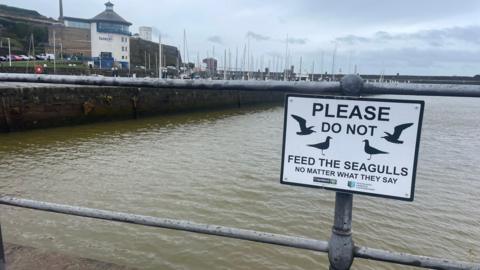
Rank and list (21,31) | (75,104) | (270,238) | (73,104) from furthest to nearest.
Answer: (21,31), (75,104), (73,104), (270,238)

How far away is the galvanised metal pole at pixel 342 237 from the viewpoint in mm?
1691

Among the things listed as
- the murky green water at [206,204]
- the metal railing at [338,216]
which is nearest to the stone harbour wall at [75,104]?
the murky green water at [206,204]

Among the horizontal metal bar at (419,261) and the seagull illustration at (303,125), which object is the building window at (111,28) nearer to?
the seagull illustration at (303,125)

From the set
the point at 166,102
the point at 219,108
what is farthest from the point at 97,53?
the point at 166,102

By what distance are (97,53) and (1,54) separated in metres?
15.8

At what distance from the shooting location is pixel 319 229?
22.2 ft

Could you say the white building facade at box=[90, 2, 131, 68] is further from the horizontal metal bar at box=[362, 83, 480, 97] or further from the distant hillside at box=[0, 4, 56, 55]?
the horizontal metal bar at box=[362, 83, 480, 97]

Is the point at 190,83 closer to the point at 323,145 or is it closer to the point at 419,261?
the point at 323,145

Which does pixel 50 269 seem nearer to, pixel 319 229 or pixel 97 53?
pixel 319 229

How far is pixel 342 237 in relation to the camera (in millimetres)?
1702

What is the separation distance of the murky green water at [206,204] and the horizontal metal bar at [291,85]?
3.65m

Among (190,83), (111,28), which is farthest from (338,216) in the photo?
(111,28)

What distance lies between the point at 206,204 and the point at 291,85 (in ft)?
20.7

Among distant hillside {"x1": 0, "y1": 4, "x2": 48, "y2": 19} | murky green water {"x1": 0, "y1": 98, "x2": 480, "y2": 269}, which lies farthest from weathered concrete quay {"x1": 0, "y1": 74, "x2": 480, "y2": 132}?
distant hillside {"x1": 0, "y1": 4, "x2": 48, "y2": 19}
